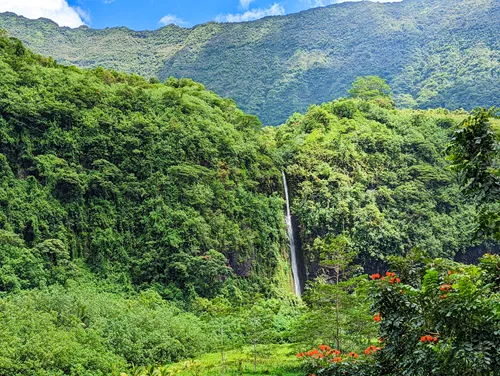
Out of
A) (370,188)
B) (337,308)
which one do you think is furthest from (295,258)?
(337,308)

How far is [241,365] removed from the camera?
48.9 ft

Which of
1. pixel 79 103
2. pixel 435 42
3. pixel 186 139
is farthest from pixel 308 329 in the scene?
pixel 435 42

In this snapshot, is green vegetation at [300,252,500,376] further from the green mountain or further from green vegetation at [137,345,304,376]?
the green mountain

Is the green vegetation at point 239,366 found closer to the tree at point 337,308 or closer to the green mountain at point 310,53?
the tree at point 337,308

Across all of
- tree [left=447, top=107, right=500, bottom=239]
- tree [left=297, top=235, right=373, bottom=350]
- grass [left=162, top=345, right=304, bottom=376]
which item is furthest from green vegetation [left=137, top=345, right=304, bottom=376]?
tree [left=447, top=107, right=500, bottom=239]

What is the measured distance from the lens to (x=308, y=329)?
1438 cm

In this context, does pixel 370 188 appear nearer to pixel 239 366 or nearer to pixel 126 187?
pixel 126 187

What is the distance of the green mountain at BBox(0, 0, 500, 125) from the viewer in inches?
2451

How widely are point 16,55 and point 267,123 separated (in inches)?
1594

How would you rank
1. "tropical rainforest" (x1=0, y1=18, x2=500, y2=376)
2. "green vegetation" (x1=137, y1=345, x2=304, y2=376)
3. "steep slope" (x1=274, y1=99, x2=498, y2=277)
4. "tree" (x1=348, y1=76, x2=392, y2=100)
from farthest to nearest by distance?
"tree" (x1=348, y1=76, x2=392, y2=100) < "steep slope" (x1=274, y1=99, x2=498, y2=277) < "green vegetation" (x1=137, y1=345, x2=304, y2=376) < "tropical rainforest" (x1=0, y1=18, x2=500, y2=376)

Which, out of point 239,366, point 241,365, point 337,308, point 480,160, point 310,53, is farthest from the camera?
point 310,53

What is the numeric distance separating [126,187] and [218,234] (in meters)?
4.72

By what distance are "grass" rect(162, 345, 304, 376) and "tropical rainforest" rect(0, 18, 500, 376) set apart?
0.10 meters

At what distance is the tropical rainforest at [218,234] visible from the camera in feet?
15.7
